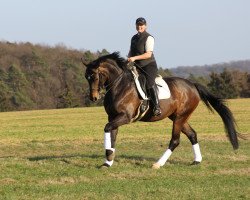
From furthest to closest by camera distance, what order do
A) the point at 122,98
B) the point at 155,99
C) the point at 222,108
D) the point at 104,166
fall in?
the point at 222,108
the point at 155,99
the point at 122,98
the point at 104,166

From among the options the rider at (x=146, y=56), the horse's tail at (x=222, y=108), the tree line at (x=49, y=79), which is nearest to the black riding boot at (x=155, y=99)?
the rider at (x=146, y=56)

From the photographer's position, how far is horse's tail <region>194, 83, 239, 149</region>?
13727 millimetres

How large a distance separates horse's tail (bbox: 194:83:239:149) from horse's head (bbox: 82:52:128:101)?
9.26 ft

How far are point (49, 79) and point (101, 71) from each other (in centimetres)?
9374

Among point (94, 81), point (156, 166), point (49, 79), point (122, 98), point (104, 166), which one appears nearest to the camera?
point (94, 81)

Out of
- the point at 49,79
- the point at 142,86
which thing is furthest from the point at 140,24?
the point at 49,79

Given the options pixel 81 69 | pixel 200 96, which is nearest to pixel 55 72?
pixel 81 69

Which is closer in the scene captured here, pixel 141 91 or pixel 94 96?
pixel 94 96

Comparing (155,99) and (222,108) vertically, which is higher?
(155,99)

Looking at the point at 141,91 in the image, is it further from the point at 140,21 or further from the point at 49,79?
the point at 49,79

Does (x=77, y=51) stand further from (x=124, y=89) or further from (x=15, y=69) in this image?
(x=124, y=89)

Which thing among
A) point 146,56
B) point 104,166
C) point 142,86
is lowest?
point 104,166

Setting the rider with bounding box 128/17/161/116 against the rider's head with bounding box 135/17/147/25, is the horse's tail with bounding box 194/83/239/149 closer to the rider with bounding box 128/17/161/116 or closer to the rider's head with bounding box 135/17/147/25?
the rider with bounding box 128/17/161/116

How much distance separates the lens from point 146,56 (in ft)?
39.3
